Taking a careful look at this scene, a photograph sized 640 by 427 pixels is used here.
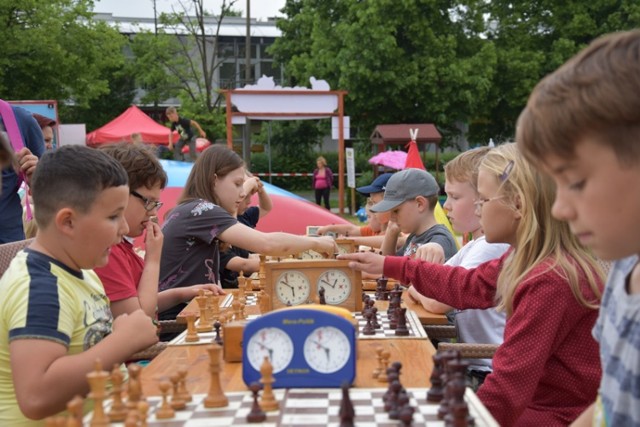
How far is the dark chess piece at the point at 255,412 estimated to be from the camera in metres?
1.90

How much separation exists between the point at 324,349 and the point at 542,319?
0.87 meters

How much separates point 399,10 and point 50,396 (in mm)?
24730

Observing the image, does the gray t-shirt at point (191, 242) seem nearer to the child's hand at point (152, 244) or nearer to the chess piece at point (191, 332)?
the child's hand at point (152, 244)

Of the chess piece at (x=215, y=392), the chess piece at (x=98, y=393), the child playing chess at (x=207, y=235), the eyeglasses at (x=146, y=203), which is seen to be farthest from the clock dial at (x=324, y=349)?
the child playing chess at (x=207, y=235)

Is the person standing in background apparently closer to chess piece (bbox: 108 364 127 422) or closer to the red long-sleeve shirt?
the red long-sleeve shirt

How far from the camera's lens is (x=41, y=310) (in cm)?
227

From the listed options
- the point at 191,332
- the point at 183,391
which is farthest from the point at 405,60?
the point at 183,391

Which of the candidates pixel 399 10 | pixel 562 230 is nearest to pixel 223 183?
pixel 562 230

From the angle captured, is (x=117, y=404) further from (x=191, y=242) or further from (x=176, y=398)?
(x=191, y=242)

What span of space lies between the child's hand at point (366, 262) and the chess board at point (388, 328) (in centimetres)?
21

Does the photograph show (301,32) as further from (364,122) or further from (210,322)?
(210,322)

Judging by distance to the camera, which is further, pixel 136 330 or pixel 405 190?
pixel 405 190

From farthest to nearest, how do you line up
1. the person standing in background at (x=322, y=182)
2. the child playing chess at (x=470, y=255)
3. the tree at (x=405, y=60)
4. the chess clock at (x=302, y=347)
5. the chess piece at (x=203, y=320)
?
the tree at (x=405, y=60), the person standing in background at (x=322, y=182), the child playing chess at (x=470, y=255), the chess piece at (x=203, y=320), the chess clock at (x=302, y=347)

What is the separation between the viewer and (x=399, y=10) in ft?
83.7
